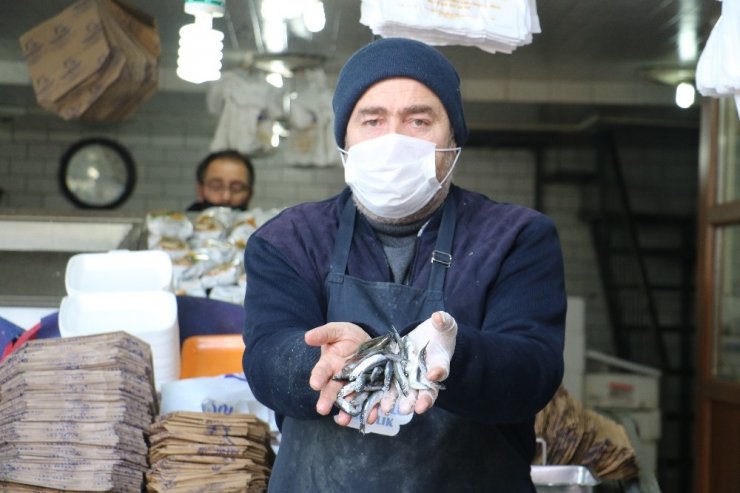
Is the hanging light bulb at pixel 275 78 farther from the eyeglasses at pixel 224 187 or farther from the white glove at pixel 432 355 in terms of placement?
the white glove at pixel 432 355

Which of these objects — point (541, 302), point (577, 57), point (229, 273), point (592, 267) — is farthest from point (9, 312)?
point (592, 267)

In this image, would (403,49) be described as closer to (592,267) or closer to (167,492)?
(167,492)

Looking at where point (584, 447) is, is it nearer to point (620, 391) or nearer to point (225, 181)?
point (225, 181)

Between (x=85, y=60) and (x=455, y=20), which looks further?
(x=85, y=60)

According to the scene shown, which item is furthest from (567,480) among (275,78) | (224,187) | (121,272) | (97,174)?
(97,174)

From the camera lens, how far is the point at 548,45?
8.41 meters

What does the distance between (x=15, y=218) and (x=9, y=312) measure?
100cm

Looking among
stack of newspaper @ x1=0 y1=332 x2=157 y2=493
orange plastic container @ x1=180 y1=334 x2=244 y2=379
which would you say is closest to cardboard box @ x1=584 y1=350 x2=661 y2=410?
orange plastic container @ x1=180 y1=334 x2=244 y2=379

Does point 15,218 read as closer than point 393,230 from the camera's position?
No

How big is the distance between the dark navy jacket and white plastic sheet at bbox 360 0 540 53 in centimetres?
159

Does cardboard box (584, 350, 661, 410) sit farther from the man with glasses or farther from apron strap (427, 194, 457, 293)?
apron strap (427, 194, 457, 293)

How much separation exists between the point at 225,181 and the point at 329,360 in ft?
16.6

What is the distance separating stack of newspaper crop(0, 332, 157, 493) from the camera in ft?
9.68

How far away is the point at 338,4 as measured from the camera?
7352 mm
